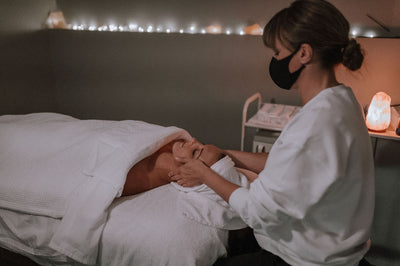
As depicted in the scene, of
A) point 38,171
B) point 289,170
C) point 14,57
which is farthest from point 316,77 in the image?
point 14,57

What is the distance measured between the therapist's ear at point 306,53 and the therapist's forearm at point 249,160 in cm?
80

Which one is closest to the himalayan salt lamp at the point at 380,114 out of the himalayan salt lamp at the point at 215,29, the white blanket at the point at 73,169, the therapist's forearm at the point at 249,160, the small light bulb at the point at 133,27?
the therapist's forearm at the point at 249,160

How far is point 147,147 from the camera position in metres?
1.54

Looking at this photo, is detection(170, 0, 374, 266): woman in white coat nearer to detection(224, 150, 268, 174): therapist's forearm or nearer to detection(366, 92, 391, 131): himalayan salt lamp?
detection(224, 150, 268, 174): therapist's forearm

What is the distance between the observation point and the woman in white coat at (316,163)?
85cm

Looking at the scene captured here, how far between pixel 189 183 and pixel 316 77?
716mm

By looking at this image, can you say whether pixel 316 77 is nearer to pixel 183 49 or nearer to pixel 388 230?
pixel 388 230

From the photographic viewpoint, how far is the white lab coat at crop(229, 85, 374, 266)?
85 centimetres

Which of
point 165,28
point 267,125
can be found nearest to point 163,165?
point 267,125

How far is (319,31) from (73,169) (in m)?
1.23

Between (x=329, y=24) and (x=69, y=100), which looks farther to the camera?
(x=69, y=100)

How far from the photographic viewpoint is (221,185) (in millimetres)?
1113

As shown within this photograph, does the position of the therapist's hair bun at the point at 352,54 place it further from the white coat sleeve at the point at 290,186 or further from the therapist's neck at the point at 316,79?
the white coat sleeve at the point at 290,186

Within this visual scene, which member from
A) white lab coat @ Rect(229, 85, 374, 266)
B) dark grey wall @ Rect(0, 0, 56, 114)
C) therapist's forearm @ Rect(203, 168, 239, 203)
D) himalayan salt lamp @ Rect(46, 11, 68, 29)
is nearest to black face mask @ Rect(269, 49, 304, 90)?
white lab coat @ Rect(229, 85, 374, 266)
